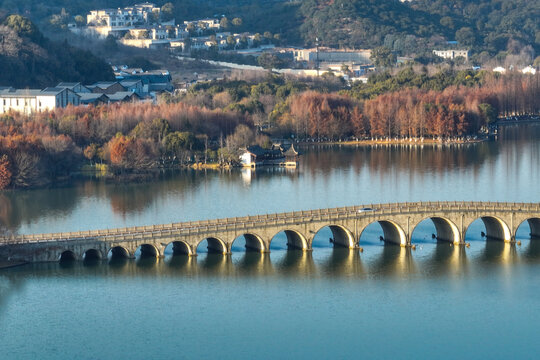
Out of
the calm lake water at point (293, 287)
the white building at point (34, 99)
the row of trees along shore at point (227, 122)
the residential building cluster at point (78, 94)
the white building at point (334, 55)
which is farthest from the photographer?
the white building at point (334, 55)

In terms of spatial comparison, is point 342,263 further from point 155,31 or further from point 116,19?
point 116,19

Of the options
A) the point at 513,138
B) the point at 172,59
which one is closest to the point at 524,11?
the point at 172,59

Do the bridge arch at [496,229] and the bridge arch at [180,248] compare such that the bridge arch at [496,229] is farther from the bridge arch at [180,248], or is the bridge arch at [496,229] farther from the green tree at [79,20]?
the green tree at [79,20]

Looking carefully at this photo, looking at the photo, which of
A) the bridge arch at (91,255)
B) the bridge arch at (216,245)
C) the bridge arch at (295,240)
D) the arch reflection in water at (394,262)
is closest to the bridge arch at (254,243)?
the bridge arch at (295,240)

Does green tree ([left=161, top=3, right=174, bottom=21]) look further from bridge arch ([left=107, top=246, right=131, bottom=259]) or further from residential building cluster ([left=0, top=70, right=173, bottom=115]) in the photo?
bridge arch ([left=107, top=246, right=131, bottom=259])

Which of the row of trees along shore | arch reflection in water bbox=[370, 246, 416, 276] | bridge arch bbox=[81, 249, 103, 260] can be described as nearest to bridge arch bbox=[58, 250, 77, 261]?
bridge arch bbox=[81, 249, 103, 260]

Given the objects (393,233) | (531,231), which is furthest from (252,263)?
(531,231)
